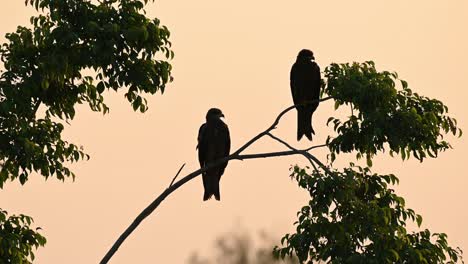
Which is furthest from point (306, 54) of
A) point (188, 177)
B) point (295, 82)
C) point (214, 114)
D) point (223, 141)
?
point (188, 177)

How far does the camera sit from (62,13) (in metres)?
18.9

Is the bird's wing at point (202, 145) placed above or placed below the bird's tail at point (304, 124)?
below

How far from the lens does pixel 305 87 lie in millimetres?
21531

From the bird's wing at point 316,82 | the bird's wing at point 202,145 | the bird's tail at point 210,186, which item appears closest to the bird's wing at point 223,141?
the bird's wing at point 202,145

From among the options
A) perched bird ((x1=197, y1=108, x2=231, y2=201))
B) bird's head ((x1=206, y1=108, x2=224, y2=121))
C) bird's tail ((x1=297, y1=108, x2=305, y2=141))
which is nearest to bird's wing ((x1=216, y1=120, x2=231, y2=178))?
perched bird ((x1=197, y1=108, x2=231, y2=201))

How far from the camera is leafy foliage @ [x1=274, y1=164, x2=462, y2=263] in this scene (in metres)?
18.7

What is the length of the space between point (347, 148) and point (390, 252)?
4.86 ft

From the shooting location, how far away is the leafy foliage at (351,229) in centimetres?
1873

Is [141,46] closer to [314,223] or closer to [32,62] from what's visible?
Answer: [32,62]

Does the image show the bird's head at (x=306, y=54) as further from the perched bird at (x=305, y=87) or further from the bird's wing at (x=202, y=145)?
the bird's wing at (x=202, y=145)

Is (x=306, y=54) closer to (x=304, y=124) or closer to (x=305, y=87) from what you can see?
(x=305, y=87)

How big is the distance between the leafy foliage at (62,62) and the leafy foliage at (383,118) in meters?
2.39

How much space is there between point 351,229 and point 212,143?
2.86 metres

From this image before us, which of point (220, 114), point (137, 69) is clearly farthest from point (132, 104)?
point (220, 114)
